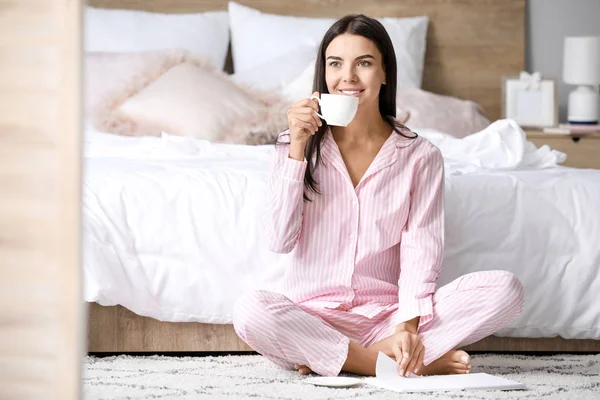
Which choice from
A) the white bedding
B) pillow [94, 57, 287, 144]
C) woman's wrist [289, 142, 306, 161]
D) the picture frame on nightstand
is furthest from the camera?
the picture frame on nightstand

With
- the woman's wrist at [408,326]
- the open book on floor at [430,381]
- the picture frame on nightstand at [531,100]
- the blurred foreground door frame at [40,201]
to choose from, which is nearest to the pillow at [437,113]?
the picture frame on nightstand at [531,100]

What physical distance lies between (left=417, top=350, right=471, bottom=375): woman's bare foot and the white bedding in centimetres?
27

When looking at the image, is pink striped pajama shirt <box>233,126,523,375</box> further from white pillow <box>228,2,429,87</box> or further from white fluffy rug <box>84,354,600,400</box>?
white pillow <box>228,2,429,87</box>

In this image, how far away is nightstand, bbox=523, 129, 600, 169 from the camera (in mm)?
3760

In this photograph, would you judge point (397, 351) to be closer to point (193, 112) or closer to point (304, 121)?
point (304, 121)

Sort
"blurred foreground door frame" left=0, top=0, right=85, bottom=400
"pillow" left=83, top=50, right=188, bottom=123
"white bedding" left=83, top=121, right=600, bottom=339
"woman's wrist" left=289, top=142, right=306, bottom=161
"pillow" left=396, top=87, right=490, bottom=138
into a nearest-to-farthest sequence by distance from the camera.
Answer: "blurred foreground door frame" left=0, top=0, right=85, bottom=400
"woman's wrist" left=289, top=142, right=306, bottom=161
"white bedding" left=83, top=121, right=600, bottom=339
"pillow" left=83, top=50, right=188, bottom=123
"pillow" left=396, top=87, right=490, bottom=138

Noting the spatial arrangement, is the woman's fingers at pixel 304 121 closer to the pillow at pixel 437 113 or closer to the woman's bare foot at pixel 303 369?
the woman's bare foot at pixel 303 369

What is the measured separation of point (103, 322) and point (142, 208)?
0.29 metres

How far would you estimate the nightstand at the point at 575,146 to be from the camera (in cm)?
376

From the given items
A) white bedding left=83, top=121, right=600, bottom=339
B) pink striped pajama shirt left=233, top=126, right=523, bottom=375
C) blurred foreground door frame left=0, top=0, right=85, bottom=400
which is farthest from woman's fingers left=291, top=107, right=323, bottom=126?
blurred foreground door frame left=0, top=0, right=85, bottom=400

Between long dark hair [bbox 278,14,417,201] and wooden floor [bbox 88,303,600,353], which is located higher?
long dark hair [bbox 278,14,417,201]

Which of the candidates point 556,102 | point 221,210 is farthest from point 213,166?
point 556,102

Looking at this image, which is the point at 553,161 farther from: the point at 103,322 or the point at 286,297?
Result: the point at 103,322

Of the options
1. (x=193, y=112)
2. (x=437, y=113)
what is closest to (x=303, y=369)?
(x=193, y=112)
